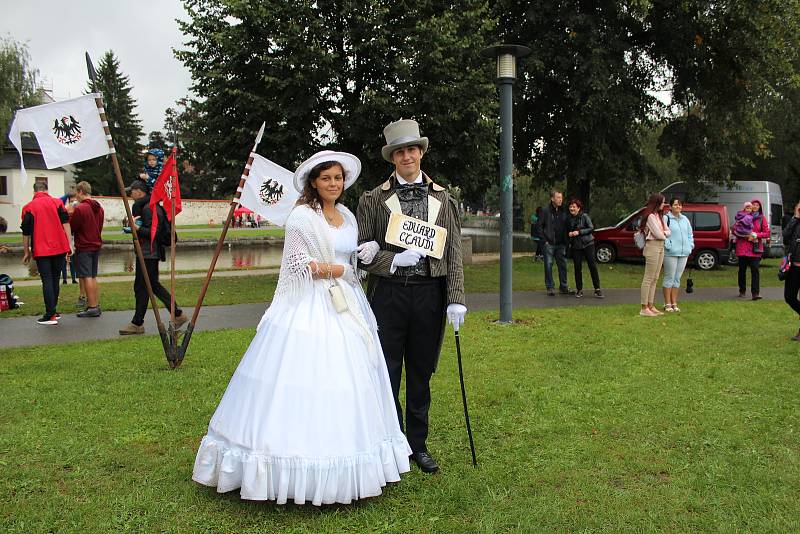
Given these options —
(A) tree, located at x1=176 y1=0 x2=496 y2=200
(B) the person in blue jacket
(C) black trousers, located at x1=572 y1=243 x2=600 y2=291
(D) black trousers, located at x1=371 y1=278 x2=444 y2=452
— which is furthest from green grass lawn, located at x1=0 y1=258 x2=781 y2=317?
(D) black trousers, located at x1=371 y1=278 x2=444 y2=452

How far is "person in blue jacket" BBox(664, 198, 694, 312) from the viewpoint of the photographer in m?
11.0

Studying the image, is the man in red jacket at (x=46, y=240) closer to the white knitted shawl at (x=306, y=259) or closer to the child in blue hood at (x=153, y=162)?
the child in blue hood at (x=153, y=162)

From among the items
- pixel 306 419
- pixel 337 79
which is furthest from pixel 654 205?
pixel 306 419

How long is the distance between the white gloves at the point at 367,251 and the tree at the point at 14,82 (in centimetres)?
4815

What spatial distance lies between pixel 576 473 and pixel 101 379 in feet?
15.4

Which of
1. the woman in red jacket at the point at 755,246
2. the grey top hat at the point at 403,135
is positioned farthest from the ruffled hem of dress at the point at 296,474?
the woman in red jacket at the point at 755,246

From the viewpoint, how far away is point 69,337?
881 centimetres

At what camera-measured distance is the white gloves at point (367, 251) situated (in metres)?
4.06

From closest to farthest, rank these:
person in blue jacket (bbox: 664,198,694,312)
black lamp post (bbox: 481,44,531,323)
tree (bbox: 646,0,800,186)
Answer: black lamp post (bbox: 481,44,531,323), person in blue jacket (bbox: 664,198,694,312), tree (bbox: 646,0,800,186)

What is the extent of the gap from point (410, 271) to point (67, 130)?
3.88 m

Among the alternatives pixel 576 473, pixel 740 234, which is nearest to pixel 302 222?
pixel 576 473

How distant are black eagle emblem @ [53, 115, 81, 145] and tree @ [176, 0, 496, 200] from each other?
714cm

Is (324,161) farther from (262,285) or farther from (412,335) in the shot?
(262,285)

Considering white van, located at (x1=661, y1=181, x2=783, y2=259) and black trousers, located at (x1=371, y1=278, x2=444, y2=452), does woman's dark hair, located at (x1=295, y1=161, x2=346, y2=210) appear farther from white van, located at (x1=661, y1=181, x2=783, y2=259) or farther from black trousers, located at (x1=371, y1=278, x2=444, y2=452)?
white van, located at (x1=661, y1=181, x2=783, y2=259)
